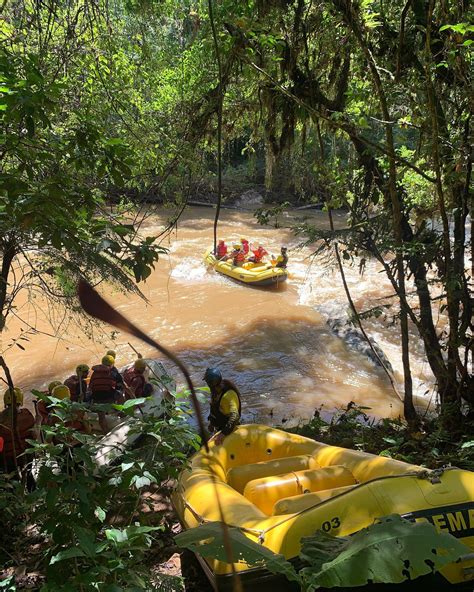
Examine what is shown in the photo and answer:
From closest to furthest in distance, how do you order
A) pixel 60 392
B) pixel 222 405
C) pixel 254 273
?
pixel 222 405, pixel 60 392, pixel 254 273

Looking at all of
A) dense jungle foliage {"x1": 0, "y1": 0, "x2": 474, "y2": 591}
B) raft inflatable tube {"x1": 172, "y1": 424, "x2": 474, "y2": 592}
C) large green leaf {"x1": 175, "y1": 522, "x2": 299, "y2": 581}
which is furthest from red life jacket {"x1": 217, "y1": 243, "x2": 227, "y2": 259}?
large green leaf {"x1": 175, "y1": 522, "x2": 299, "y2": 581}

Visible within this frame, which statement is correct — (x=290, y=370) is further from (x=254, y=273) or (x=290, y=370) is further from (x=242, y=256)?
(x=242, y=256)

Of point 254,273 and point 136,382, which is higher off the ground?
point 254,273

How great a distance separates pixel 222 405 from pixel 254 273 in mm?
9980

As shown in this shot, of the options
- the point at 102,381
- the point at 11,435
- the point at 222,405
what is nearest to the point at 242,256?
the point at 102,381

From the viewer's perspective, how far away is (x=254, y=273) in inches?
619

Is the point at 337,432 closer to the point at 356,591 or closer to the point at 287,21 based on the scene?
the point at 356,591

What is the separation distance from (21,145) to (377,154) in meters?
4.39

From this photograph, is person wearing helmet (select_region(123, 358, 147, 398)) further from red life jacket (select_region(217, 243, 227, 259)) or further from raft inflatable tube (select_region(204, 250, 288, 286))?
red life jacket (select_region(217, 243, 227, 259))

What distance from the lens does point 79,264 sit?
421 cm

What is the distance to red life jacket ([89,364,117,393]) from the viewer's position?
753 cm

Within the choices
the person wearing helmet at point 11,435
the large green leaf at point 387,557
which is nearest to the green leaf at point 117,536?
the large green leaf at point 387,557

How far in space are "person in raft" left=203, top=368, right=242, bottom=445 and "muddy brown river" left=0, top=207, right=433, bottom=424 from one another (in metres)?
2.06

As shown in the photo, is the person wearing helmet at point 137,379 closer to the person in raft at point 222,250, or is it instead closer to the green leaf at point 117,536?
the green leaf at point 117,536
